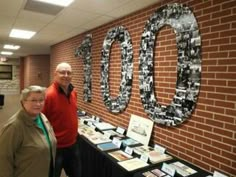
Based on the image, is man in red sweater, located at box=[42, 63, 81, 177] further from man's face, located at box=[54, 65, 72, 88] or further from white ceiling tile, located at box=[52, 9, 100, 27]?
white ceiling tile, located at box=[52, 9, 100, 27]

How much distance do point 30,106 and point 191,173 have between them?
1.47m

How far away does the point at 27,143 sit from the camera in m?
1.50

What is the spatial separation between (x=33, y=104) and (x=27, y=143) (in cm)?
28

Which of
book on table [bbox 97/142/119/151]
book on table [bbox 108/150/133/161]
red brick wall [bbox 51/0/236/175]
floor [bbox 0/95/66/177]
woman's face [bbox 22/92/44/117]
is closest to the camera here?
woman's face [bbox 22/92/44/117]

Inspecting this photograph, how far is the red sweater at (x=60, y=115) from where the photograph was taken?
7.46ft

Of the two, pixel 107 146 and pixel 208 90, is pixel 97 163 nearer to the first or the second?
pixel 107 146

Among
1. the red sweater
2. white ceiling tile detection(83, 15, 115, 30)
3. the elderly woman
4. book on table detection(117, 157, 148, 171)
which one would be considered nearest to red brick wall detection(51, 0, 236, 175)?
book on table detection(117, 157, 148, 171)

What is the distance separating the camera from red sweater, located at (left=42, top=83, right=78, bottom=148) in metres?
2.27

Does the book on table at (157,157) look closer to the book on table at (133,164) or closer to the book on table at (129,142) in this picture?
the book on table at (133,164)

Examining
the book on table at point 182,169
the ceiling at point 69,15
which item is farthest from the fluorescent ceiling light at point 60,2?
the book on table at point 182,169

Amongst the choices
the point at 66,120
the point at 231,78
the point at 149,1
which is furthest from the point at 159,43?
the point at 66,120

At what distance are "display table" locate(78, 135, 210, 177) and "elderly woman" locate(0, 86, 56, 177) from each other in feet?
2.22

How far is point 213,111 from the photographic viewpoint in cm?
192

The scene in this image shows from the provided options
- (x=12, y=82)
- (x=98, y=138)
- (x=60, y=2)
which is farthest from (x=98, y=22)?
(x=12, y=82)
